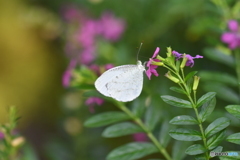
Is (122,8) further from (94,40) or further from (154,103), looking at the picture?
(154,103)

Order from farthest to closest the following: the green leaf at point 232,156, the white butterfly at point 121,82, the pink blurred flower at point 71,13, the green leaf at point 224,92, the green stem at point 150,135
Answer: the pink blurred flower at point 71,13, the green leaf at point 224,92, the green stem at point 150,135, the white butterfly at point 121,82, the green leaf at point 232,156

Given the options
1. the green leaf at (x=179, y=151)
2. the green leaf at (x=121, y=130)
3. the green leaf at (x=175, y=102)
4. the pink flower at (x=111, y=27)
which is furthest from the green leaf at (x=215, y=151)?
the pink flower at (x=111, y=27)

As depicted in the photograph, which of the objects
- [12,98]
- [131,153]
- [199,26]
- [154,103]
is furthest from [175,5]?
[12,98]

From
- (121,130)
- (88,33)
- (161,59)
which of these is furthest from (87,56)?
(161,59)

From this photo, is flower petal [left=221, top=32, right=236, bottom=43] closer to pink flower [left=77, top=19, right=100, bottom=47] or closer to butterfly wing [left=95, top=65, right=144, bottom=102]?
butterfly wing [left=95, top=65, right=144, bottom=102]

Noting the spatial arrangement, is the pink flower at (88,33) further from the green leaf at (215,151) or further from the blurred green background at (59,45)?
the green leaf at (215,151)

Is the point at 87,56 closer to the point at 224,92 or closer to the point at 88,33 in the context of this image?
the point at 88,33

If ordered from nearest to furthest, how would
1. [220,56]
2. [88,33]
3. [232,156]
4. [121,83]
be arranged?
1. [232,156]
2. [121,83]
3. [220,56]
4. [88,33]
